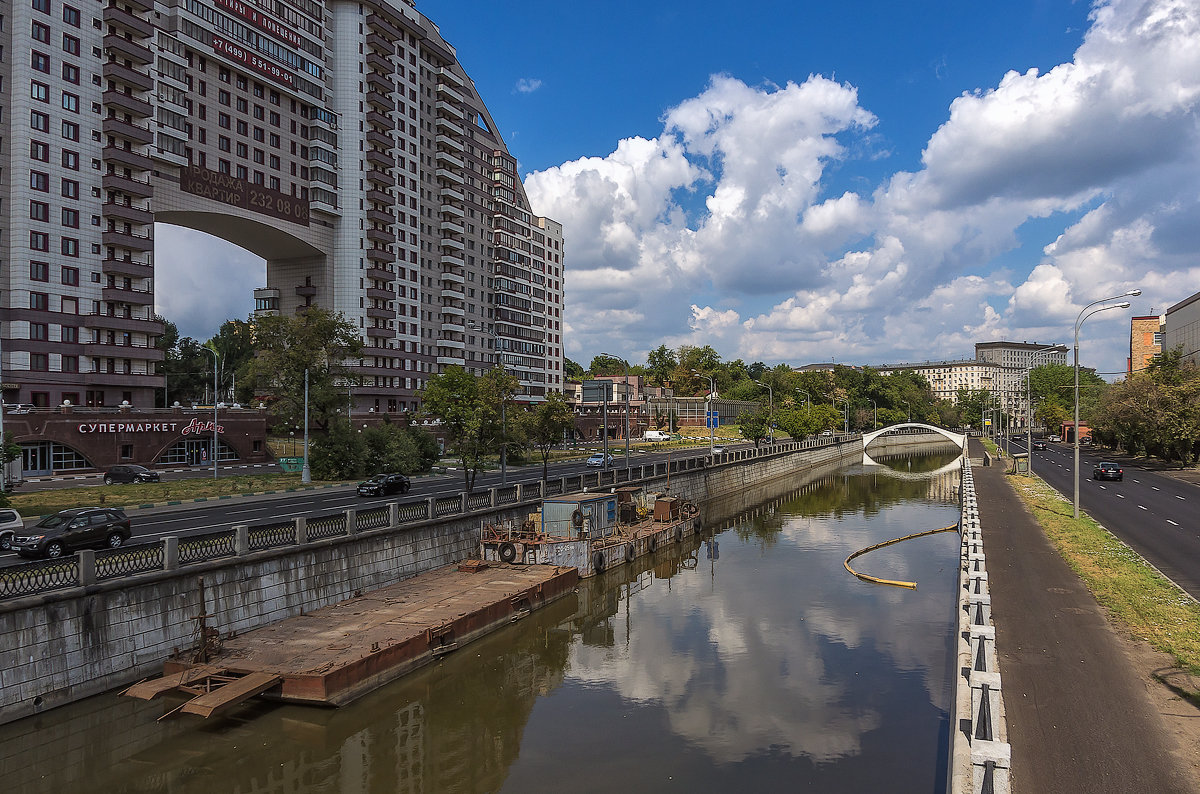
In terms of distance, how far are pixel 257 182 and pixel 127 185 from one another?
16.6 metres

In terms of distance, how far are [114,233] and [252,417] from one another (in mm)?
21638

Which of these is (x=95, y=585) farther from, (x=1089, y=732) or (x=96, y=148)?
(x=96, y=148)

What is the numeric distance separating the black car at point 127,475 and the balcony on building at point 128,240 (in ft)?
85.4

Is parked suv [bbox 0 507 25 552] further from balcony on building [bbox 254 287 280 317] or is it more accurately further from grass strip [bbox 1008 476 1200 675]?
balcony on building [bbox 254 287 280 317]

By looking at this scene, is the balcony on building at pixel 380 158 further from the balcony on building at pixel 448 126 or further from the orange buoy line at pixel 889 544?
the orange buoy line at pixel 889 544

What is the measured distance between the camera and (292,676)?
66.1 feet

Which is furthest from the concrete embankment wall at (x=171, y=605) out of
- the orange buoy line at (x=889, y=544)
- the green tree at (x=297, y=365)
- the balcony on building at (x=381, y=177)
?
the balcony on building at (x=381, y=177)

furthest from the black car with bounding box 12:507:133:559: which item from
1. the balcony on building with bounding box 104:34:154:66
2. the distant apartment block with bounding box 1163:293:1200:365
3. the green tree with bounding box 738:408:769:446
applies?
the distant apartment block with bounding box 1163:293:1200:365

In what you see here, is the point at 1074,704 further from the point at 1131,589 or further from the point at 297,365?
the point at 297,365

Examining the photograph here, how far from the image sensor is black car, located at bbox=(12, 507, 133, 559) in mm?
27264

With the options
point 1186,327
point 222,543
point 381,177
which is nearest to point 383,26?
point 381,177

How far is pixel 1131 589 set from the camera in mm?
23844

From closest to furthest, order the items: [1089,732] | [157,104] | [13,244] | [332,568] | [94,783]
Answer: [1089,732]
[94,783]
[332,568]
[13,244]
[157,104]

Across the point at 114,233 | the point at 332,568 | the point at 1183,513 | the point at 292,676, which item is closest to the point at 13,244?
the point at 114,233
